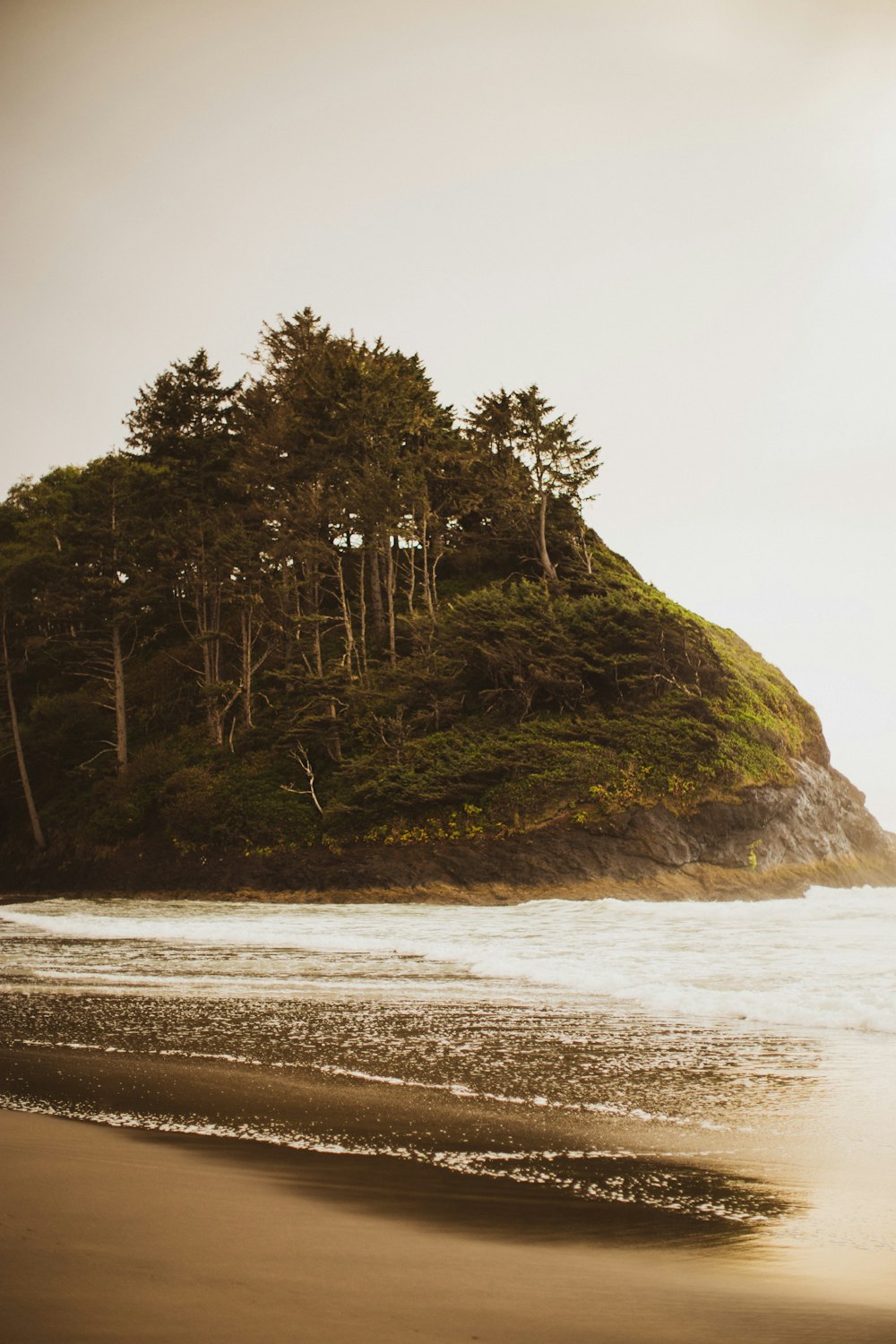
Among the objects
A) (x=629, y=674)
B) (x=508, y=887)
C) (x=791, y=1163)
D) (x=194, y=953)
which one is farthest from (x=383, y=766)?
(x=791, y=1163)

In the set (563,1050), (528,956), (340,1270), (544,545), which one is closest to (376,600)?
(544,545)

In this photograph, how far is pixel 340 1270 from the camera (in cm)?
272

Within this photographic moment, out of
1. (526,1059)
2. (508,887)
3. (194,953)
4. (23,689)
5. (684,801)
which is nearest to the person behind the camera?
(526,1059)

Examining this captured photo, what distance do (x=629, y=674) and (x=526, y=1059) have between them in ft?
77.5

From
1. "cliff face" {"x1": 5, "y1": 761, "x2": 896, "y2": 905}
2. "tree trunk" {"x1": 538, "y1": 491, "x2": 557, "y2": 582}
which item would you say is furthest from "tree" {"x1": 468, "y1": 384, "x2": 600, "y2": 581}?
"cliff face" {"x1": 5, "y1": 761, "x2": 896, "y2": 905}

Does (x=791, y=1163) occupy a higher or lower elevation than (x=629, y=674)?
lower

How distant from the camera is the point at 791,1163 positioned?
13.2ft

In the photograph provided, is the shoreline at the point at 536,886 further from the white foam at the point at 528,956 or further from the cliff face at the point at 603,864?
the white foam at the point at 528,956

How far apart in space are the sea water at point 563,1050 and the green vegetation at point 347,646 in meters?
12.5

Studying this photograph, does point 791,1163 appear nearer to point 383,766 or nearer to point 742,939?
point 742,939

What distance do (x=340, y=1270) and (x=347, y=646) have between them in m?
29.7

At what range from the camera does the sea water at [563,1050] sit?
12.7 ft

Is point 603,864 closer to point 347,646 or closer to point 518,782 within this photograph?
point 518,782

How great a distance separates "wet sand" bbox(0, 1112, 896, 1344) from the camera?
231cm
